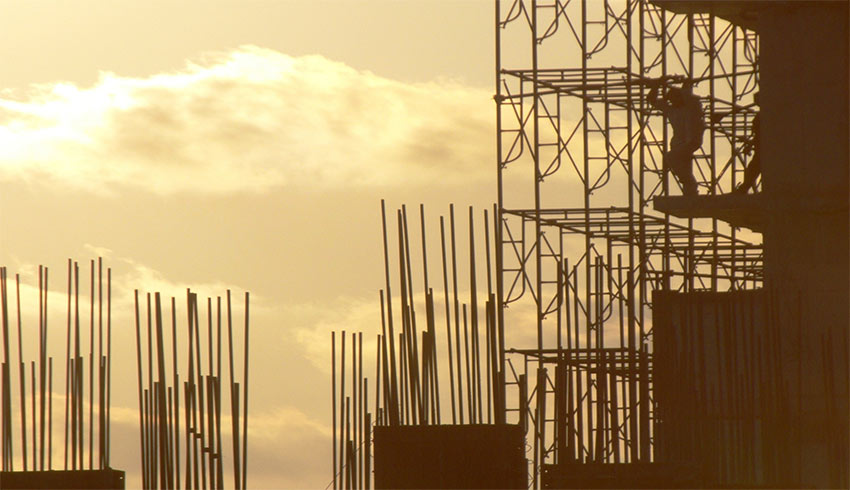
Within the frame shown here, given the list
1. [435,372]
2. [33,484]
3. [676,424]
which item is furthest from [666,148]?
[33,484]

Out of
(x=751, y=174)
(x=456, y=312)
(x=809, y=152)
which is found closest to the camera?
(x=456, y=312)

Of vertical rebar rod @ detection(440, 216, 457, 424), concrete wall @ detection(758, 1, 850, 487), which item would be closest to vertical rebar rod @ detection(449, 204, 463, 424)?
vertical rebar rod @ detection(440, 216, 457, 424)

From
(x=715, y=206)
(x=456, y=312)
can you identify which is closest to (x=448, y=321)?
(x=456, y=312)

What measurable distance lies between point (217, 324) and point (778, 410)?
567cm

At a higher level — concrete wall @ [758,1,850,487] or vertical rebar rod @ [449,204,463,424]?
concrete wall @ [758,1,850,487]

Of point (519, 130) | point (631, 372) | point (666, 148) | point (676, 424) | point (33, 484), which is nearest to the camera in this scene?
point (33, 484)

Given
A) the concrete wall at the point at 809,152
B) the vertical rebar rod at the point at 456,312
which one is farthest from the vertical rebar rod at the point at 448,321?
the concrete wall at the point at 809,152

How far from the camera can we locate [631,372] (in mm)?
17688

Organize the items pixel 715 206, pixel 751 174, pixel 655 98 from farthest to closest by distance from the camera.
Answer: pixel 655 98, pixel 751 174, pixel 715 206

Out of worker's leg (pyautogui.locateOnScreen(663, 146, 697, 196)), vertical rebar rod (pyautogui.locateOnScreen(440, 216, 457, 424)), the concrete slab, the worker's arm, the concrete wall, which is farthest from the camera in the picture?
the worker's arm

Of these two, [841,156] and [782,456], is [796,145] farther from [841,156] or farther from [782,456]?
[782,456]

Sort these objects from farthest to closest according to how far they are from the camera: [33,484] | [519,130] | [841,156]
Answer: [519,130]
[841,156]
[33,484]

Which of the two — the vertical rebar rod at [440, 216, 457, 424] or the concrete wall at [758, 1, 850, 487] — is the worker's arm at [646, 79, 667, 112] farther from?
the vertical rebar rod at [440, 216, 457, 424]

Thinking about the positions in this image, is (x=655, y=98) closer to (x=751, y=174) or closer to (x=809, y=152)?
(x=751, y=174)
